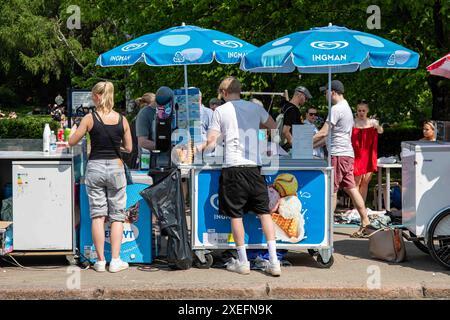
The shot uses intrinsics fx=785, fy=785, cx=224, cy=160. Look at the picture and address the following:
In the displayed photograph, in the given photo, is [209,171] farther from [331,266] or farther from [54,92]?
[54,92]

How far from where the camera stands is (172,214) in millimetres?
8070

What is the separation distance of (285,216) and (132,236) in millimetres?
1623

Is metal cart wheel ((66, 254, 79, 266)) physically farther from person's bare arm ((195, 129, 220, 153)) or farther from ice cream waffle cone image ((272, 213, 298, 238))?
ice cream waffle cone image ((272, 213, 298, 238))

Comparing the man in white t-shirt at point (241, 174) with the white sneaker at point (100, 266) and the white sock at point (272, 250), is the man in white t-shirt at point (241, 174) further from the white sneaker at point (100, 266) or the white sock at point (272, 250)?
the white sneaker at point (100, 266)

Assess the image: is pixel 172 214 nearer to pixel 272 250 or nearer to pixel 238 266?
pixel 238 266

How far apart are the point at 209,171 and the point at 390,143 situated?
43.7 ft

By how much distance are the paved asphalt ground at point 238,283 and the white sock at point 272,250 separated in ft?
0.60

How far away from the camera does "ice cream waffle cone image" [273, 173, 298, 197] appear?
26.7 feet

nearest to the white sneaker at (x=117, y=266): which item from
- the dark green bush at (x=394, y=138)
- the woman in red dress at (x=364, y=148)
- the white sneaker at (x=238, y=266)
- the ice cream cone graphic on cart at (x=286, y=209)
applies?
the white sneaker at (x=238, y=266)

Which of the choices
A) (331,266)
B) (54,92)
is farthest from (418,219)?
(54,92)

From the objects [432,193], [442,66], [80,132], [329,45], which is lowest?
[432,193]

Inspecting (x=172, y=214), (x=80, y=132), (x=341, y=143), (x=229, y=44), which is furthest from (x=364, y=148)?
(x=80, y=132)

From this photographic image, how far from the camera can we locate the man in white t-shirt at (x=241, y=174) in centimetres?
779

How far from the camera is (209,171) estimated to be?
8.14 meters
